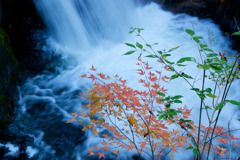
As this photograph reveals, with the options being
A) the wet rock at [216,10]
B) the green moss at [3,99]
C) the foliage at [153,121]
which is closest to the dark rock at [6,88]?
the green moss at [3,99]

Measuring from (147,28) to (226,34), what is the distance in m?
3.68

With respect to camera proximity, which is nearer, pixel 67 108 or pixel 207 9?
pixel 67 108

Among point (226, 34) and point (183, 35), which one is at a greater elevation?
point (183, 35)

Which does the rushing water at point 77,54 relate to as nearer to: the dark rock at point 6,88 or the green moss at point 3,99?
the dark rock at point 6,88

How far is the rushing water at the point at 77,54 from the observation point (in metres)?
3.53

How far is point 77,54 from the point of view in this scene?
6953 millimetres

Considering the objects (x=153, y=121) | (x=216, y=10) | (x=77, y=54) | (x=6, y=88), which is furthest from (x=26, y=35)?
(x=216, y=10)

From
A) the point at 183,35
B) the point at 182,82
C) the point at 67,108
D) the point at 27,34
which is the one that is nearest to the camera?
the point at 67,108

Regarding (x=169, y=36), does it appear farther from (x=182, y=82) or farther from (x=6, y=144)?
(x=6, y=144)

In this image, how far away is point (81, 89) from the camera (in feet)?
17.0

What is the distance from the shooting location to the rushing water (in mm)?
3529

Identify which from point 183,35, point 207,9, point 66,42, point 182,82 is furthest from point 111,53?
point 207,9

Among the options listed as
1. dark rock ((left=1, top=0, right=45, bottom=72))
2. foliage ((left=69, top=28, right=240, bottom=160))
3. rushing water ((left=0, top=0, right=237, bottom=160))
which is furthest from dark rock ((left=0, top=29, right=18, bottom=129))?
dark rock ((left=1, top=0, right=45, bottom=72))

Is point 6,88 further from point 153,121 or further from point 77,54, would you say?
point 77,54
